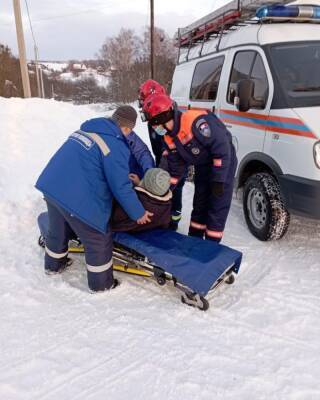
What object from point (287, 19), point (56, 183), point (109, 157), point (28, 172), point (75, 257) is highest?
point (287, 19)

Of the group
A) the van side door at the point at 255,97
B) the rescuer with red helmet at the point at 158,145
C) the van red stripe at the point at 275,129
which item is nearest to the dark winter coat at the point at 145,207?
the rescuer with red helmet at the point at 158,145

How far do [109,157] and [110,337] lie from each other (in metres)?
1.39

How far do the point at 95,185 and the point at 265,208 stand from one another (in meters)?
2.02

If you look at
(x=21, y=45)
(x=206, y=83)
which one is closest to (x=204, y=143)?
(x=206, y=83)

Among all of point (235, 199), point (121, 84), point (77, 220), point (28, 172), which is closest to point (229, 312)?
point (77, 220)

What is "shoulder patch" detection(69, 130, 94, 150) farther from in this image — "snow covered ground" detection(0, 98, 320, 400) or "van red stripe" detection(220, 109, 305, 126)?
"van red stripe" detection(220, 109, 305, 126)

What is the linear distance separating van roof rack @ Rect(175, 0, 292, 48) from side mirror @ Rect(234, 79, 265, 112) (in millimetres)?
1548

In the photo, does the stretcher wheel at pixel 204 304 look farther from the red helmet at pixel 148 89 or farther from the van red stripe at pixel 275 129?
the red helmet at pixel 148 89

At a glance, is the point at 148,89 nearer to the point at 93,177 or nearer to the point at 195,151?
the point at 195,151

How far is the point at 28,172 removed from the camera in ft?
18.6

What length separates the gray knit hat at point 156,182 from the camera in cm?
330

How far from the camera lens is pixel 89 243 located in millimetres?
3230

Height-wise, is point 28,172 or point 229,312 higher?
point 28,172

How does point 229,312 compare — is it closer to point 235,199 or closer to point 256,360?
point 256,360
